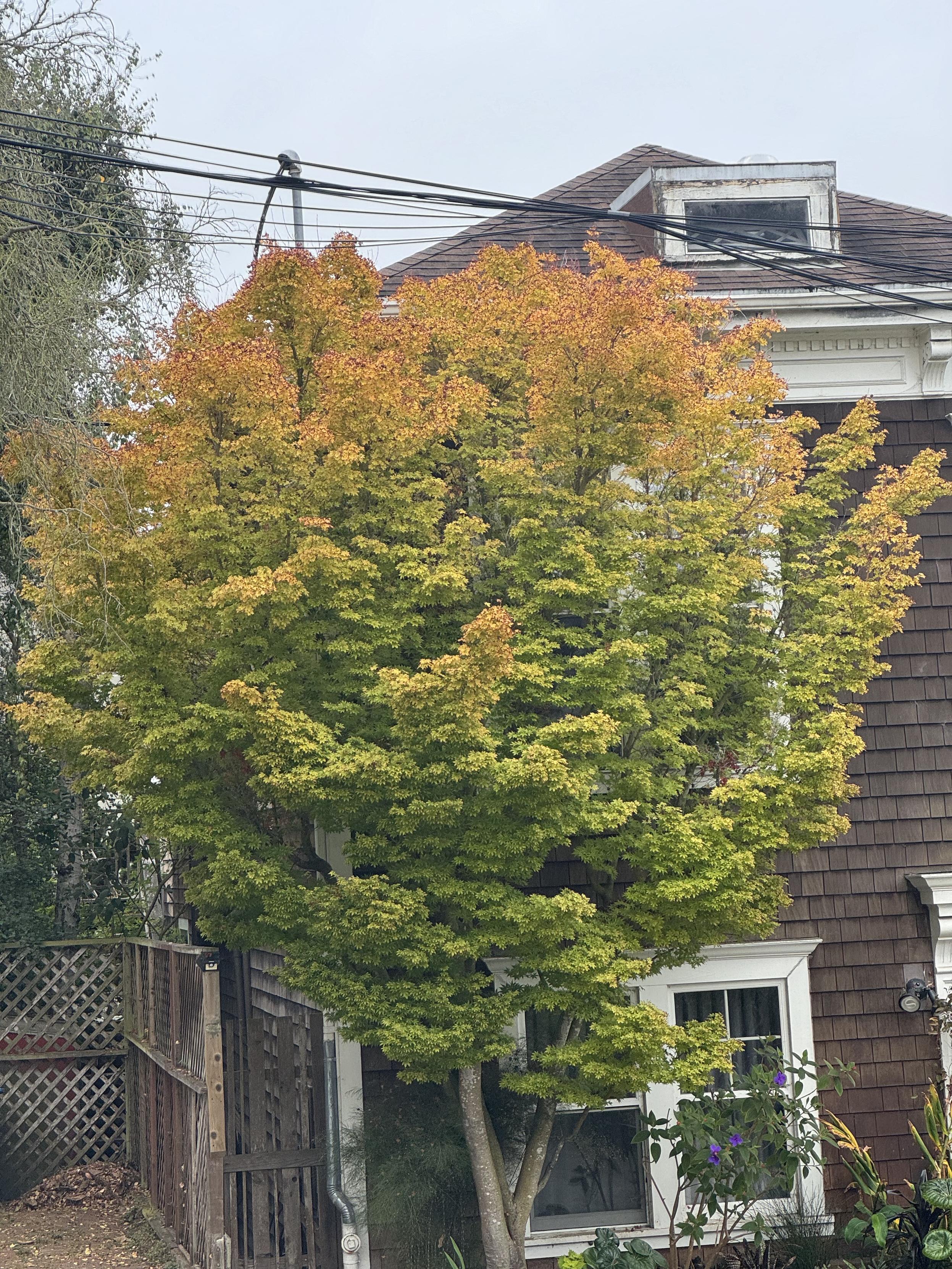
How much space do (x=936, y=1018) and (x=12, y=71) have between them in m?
9.16

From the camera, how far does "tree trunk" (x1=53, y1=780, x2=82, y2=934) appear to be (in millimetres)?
12539

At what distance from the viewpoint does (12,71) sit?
8688mm

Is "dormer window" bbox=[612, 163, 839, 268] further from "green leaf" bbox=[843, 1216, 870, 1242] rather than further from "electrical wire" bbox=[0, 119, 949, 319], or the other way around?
"green leaf" bbox=[843, 1216, 870, 1242]

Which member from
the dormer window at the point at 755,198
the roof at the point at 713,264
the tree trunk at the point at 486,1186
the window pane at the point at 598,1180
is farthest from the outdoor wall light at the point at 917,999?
the dormer window at the point at 755,198

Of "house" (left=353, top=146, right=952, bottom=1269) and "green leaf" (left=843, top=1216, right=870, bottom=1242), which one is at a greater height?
"house" (left=353, top=146, right=952, bottom=1269)

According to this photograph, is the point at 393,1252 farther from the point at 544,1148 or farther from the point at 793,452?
the point at 793,452

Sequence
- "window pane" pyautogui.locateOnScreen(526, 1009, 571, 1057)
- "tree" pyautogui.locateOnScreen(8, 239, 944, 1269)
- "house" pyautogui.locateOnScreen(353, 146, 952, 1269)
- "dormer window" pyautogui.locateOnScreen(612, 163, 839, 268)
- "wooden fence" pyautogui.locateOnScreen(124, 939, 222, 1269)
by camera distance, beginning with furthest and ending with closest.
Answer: "dormer window" pyautogui.locateOnScreen(612, 163, 839, 268) → "house" pyautogui.locateOnScreen(353, 146, 952, 1269) → "window pane" pyautogui.locateOnScreen(526, 1009, 571, 1057) → "wooden fence" pyautogui.locateOnScreen(124, 939, 222, 1269) → "tree" pyautogui.locateOnScreen(8, 239, 944, 1269)

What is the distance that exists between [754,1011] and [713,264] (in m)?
5.92

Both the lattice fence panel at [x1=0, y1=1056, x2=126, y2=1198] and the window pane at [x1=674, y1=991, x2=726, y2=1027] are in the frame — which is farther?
the lattice fence panel at [x1=0, y1=1056, x2=126, y2=1198]

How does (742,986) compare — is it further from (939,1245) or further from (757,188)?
(757,188)

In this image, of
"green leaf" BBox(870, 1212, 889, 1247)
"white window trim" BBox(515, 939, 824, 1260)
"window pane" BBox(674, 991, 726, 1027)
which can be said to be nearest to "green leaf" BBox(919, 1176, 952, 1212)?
"green leaf" BBox(870, 1212, 889, 1247)

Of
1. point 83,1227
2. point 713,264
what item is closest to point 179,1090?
point 83,1227

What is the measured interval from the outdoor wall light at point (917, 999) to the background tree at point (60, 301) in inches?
232

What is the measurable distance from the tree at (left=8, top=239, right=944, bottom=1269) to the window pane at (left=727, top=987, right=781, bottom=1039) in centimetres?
151
